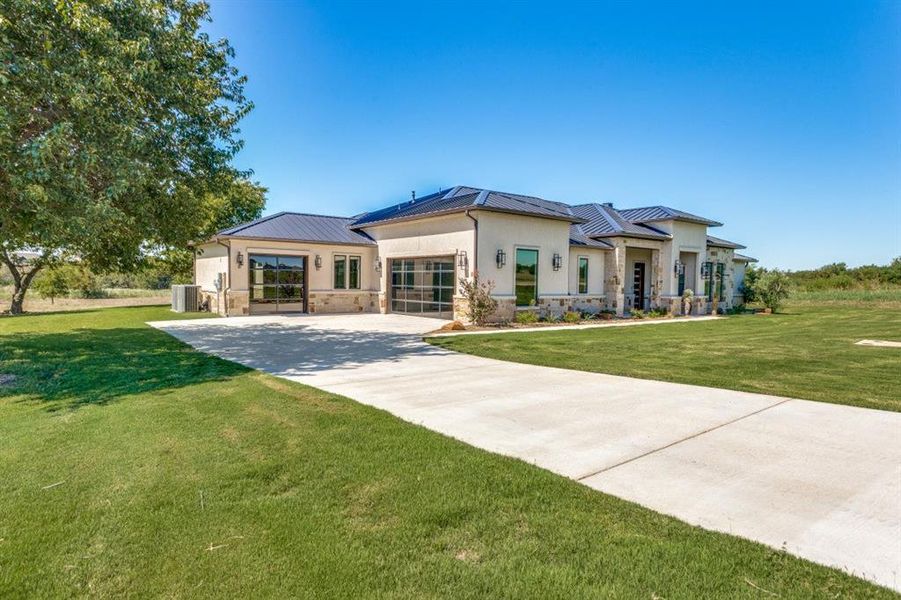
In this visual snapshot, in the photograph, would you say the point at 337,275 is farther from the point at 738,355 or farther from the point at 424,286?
the point at 738,355

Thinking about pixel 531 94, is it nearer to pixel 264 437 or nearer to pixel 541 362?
pixel 541 362

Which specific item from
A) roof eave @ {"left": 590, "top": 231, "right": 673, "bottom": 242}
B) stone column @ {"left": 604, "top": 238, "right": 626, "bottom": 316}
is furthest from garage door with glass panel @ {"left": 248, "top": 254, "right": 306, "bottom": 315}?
stone column @ {"left": 604, "top": 238, "right": 626, "bottom": 316}

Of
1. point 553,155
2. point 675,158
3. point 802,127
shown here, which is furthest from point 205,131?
point 802,127

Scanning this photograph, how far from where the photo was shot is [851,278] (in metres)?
37.6

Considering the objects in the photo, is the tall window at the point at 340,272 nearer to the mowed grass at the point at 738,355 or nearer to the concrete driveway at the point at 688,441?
the mowed grass at the point at 738,355

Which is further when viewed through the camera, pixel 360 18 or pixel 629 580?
pixel 360 18

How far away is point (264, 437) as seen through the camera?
14.4 feet

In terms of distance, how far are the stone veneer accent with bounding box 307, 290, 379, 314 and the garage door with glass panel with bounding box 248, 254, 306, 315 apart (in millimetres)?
528

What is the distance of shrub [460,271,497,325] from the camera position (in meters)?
15.6

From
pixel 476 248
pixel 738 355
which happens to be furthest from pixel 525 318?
pixel 738 355

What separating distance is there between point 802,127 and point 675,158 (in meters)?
4.48

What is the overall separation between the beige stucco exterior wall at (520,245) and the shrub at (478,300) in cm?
47

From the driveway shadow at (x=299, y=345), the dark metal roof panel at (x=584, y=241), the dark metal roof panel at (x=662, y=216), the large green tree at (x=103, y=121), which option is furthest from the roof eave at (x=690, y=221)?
the large green tree at (x=103, y=121)

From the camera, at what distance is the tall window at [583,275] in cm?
2002
